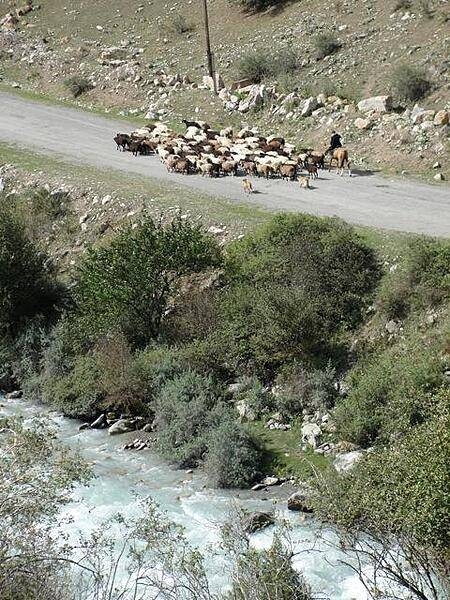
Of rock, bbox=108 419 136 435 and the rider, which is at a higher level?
the rider

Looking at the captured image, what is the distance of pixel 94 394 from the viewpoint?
26.9 m

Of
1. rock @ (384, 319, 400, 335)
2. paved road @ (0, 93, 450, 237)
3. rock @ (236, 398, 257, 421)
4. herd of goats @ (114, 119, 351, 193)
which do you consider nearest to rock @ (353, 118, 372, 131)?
herd of goats @ (114, 119, 351, 193)

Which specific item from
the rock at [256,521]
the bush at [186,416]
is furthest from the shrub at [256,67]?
the rock at [256,521]

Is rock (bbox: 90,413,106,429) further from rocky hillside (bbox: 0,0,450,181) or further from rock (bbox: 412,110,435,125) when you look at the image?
rock (bbox: 412,110,435,125)

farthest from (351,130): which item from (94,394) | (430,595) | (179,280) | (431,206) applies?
(430,595)

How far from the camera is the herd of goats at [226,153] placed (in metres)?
35.2

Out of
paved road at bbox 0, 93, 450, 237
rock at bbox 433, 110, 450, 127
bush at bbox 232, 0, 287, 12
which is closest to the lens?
paved road at bbox 0, 93, 450, 237

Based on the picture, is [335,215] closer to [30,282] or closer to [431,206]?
[431,206]

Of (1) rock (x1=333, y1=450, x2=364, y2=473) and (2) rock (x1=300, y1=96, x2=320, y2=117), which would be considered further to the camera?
(2) rock (x1=300, y1=96, x2=320, y2=117)

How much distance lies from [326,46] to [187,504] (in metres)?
31.7

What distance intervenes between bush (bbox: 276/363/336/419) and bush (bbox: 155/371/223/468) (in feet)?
7.09

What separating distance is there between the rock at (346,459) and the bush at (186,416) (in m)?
3.87

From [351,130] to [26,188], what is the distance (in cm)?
1582

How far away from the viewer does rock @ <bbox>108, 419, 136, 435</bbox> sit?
25766mm
